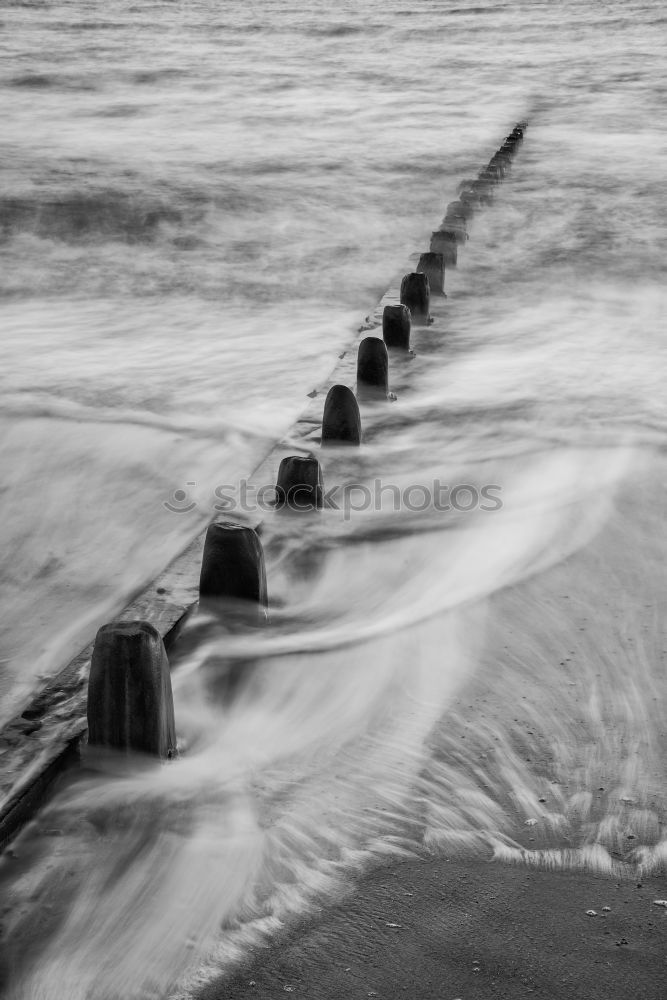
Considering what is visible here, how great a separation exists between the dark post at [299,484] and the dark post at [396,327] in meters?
2.08

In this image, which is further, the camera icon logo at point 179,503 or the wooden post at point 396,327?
the wooden post at point 396,327

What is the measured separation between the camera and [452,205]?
978 centimetres

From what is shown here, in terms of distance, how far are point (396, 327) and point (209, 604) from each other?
9.96ft

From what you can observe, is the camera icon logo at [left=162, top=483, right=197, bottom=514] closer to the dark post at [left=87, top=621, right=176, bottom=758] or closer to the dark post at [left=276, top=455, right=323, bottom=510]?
the dark post at [left=276, top=455, right=323, bottom=510]

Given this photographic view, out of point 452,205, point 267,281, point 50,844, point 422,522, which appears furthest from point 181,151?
point 50,844

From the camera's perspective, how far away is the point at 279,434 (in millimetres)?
5266

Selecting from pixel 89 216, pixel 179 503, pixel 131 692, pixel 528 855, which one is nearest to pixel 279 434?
pixel 179 503

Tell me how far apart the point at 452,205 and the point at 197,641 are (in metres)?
7.41

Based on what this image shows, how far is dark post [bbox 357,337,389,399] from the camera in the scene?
520 centimetres

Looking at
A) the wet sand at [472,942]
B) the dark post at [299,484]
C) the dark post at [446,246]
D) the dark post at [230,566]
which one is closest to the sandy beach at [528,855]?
the wet sand at [472,942]

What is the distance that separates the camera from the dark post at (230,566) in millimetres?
3221

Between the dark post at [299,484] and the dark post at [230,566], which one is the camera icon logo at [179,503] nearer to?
the dark post at [299,484]

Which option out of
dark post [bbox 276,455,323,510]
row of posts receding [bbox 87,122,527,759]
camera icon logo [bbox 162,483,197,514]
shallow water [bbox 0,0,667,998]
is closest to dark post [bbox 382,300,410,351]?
shallow water [bbox 0,0,667,998]

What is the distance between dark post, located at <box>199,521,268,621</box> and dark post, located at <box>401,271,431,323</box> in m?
3.60
